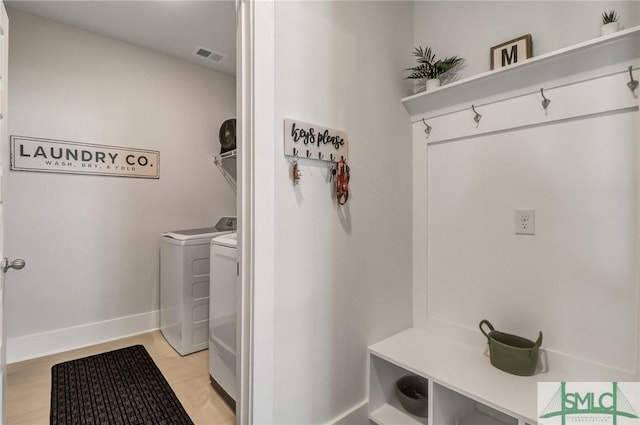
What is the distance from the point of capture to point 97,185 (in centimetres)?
234

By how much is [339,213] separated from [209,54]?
220cm

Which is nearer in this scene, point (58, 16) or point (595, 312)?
point (595, 312)

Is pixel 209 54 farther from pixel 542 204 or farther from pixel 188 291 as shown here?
pixel 542 204

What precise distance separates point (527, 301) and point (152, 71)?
3.16m

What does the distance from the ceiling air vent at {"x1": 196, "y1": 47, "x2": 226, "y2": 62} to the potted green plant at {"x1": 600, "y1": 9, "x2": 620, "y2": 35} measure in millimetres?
2584

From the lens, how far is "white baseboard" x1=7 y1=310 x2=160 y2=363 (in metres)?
2.06

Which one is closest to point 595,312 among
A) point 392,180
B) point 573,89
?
point 573,89

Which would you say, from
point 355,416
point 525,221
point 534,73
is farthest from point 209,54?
point 355,416

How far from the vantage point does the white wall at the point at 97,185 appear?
2.08 metres

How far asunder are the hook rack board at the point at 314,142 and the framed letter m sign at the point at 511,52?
0.81 meters

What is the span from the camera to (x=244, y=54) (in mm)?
1125

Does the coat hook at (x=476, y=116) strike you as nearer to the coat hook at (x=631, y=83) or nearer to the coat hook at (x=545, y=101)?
the coat hook at (x=545, y=101)

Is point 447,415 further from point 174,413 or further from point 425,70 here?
point 425,70

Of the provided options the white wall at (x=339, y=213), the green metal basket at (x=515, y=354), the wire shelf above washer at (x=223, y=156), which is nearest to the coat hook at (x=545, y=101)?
the white wall at (x=339, y=213)
